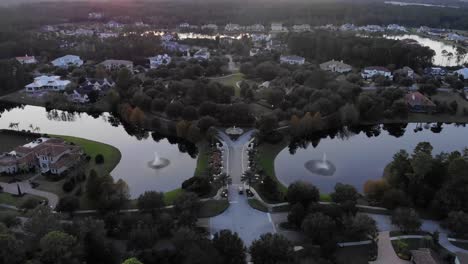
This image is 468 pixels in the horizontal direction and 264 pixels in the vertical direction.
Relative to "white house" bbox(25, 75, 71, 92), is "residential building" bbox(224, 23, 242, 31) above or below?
above

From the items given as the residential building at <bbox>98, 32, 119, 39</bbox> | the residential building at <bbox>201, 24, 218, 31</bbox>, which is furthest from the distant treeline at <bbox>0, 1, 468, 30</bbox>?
the residential building at <bbox>98, 32, 119, 39</bbox>

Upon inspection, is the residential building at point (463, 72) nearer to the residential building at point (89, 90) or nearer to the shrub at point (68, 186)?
the residential building at point (89, 90)

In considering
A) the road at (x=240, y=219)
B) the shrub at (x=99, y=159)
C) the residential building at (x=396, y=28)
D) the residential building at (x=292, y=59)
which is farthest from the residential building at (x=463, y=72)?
the shrub at (x=99, y=159)

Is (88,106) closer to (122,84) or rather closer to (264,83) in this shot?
(122,84)

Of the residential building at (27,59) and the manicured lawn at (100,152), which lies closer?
the manicured lawn at (100,152)

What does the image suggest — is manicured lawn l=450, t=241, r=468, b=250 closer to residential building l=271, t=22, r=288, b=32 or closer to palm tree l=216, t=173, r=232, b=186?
palm tree l=216, t=173, r=232, b=186

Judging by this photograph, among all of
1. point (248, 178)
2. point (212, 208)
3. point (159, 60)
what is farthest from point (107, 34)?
point (212, 208)

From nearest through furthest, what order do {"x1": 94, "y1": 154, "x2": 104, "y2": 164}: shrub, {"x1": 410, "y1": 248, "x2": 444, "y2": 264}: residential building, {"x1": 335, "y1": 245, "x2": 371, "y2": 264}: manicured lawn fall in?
{"x1": 410, "y1": 248, "x2": 444, "y2": 264}: residential building < {"x1": 335, "y1": 245, "x2": 371, "y2": 264}: manicured lawn < {"x1": 94, "y1": 154, "x2": 104, "y2": 164}: shrub
